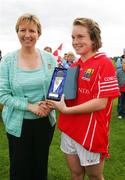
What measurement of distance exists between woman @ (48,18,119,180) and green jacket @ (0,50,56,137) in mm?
323

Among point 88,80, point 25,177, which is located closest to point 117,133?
point 25,177

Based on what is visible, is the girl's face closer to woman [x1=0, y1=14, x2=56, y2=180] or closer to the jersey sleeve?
the jersey sleeve

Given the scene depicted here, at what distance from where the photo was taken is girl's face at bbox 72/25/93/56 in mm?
3465

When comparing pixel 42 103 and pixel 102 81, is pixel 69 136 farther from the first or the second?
pixel 102 81

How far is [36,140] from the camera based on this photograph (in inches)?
154

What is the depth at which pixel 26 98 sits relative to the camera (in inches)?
147

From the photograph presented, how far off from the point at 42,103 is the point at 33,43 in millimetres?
605

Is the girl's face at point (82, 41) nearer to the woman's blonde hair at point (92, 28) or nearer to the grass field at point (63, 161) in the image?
the woman's blonde hair at point (92, 28)

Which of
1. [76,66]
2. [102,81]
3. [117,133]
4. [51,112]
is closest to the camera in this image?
[102,81]

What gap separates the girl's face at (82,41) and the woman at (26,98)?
43cm

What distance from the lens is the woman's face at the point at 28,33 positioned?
3.66m

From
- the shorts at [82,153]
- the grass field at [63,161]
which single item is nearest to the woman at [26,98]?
the shorts at [82,153]

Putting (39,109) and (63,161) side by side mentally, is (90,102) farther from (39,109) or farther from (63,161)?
(63,161)

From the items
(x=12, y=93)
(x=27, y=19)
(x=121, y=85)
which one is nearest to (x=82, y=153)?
(x=12, y=93)
